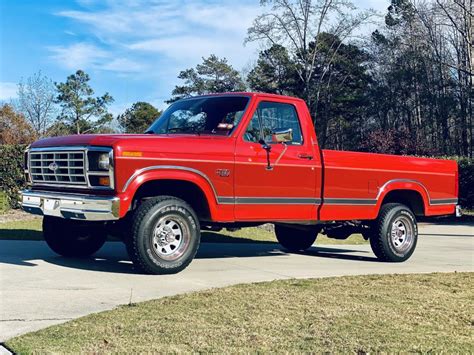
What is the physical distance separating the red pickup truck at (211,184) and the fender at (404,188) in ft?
0.06

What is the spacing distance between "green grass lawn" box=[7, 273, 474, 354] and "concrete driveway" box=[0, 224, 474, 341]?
17.7 inches

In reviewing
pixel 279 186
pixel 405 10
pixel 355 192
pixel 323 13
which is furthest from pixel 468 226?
pixel 405 10

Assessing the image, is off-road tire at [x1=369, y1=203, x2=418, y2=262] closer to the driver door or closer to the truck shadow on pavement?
the truck shadow on pavement

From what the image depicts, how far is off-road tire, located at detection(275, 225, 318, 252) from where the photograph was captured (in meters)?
11.0

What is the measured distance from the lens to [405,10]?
4481 centimetres

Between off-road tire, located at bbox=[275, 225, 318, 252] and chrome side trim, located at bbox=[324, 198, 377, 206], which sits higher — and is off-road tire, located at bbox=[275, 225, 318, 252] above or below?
below

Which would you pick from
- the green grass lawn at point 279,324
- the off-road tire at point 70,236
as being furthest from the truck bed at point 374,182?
the off-road tire at point 70,236

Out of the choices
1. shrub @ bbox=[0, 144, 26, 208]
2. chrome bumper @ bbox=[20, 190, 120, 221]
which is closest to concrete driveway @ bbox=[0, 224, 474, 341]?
chrome bumper @ bbox=[20, 190, 120, 221]

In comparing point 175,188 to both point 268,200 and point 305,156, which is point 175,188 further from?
point 305,156

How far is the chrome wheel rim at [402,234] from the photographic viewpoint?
32.2 feet

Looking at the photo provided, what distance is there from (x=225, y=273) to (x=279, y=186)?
1.37m

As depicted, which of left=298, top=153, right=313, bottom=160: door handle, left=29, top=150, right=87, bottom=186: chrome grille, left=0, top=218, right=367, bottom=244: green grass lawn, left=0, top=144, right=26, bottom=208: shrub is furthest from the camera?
left=0, top=144, right=26, bottom=208: shrub

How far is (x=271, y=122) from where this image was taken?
8.48 meters

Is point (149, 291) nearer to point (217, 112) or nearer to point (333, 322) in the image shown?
point (333, 322)
